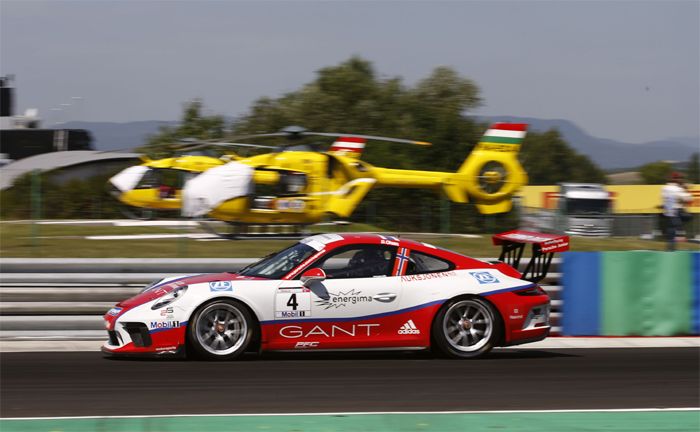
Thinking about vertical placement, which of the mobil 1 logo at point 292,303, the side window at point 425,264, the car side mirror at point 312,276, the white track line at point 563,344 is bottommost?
the white track line at point 563,344

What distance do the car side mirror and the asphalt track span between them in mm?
696

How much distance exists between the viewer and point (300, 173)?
20.3 m

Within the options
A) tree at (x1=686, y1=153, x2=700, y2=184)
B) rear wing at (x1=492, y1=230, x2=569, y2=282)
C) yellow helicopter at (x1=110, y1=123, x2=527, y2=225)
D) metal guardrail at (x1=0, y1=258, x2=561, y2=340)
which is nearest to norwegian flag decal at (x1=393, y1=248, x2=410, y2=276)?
rear wing at (x1=492, y1=230, x2=569, y2=282)

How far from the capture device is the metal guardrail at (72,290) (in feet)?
31.2

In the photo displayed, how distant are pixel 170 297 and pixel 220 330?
0.52 m

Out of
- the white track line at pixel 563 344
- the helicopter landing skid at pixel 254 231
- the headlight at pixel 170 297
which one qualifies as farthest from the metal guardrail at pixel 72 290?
the helicopter landing skid at pixel 254 231

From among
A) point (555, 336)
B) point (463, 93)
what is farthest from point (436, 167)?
point (555, 336)

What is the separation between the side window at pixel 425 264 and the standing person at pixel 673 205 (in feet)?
25.9

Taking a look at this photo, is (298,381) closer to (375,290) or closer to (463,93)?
(375,290)

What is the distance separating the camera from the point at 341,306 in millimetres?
8234

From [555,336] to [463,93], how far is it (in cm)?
4051

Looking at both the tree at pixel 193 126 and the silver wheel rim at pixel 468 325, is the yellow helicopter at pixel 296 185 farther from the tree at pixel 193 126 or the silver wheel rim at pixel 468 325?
the tree at pixel 193 126

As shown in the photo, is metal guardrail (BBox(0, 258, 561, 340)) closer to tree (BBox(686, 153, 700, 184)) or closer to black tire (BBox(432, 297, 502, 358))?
black tire (BBox(432, 297, 502, 358))

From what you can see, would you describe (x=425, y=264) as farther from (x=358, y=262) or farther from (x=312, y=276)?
(x=312, y=276)
